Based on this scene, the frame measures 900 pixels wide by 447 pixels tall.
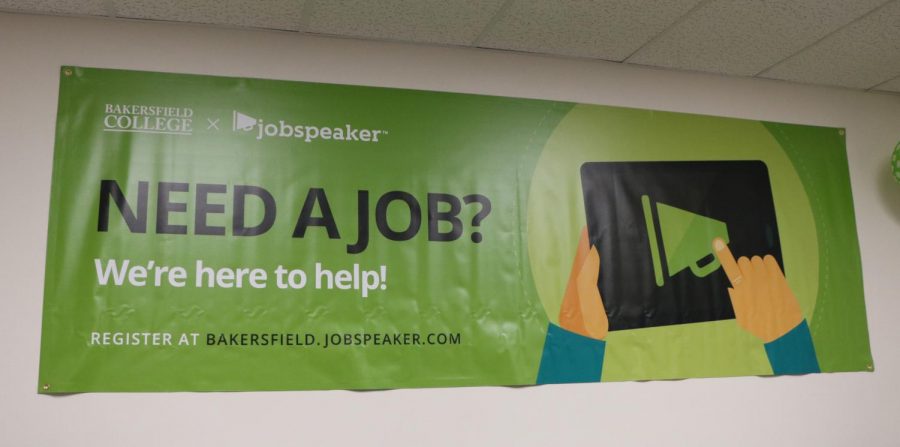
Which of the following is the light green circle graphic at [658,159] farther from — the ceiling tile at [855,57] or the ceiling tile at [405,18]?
the ceiling tile at [405,18]

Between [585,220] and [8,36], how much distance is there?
2.27m

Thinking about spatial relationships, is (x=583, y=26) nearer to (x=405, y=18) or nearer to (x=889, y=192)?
(x=405, y=18)

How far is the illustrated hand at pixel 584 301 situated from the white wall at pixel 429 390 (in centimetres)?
25

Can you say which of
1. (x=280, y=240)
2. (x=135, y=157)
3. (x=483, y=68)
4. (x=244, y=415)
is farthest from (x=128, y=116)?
(x=483, y=68)

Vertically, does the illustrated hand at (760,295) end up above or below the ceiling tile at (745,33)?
below

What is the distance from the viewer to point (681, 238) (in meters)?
2.81

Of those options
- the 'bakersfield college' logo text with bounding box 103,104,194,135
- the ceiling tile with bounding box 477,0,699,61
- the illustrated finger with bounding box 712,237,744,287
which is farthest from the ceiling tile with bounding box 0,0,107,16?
the illustrated finger with bounding box 712,237,744,287

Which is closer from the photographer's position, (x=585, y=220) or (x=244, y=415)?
(x=244, y=415)

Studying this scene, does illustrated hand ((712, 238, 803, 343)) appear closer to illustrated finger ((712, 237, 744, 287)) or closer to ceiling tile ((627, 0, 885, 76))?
illustrated finger ((712, 237, 744, 287))

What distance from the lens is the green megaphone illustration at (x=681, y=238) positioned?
278 cm

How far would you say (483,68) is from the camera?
2727 mm

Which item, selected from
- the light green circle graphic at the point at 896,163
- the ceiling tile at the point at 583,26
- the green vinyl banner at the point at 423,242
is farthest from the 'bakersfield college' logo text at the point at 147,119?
the light green circle graphic at the point at 896,163

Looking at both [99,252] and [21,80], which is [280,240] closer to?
[99,252]

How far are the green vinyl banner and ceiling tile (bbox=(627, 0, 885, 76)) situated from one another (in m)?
0.26
